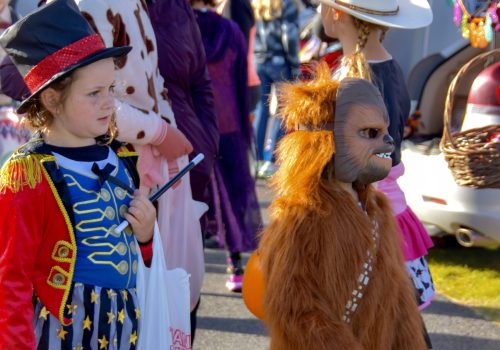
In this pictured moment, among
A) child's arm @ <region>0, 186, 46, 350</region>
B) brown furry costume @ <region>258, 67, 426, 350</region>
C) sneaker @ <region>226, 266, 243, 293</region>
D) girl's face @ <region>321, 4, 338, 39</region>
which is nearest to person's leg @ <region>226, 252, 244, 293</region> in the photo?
sneaker @ <region>226, 266, 243, 293</region>

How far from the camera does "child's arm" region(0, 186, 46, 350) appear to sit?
6.85ft

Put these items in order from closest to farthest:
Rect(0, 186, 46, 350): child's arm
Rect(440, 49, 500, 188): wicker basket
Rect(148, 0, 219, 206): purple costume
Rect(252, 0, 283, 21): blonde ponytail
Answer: Rect(0, 186, 46, 350): child's arm < Rect(148, 0, 219, 206): purple costume < Rect(440, 49, 500, 188): wicker basket < Rect(252, 0, 283, 21): blonde ponytail

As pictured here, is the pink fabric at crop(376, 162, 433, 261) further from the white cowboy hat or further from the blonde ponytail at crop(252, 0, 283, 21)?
the blonde ponytail at crop(252, 0, 283, 21)

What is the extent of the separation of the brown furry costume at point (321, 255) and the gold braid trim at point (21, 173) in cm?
73

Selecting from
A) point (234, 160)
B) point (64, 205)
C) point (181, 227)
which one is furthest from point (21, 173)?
point (234, 160)

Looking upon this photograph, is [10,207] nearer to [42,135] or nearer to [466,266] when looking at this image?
[42,135]

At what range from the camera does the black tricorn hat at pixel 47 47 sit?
2.20m

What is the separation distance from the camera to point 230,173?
5.19 metres

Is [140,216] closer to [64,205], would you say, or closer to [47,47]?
[64,205]

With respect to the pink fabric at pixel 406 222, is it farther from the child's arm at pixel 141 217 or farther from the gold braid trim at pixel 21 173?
the gold braid trim at pixel 21 173

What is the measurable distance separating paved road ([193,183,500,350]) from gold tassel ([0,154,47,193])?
2.12 meters

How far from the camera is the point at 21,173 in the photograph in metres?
2.17

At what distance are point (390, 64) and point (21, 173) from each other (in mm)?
A: 1643

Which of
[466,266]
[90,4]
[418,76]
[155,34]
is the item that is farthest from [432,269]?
[90,4]
